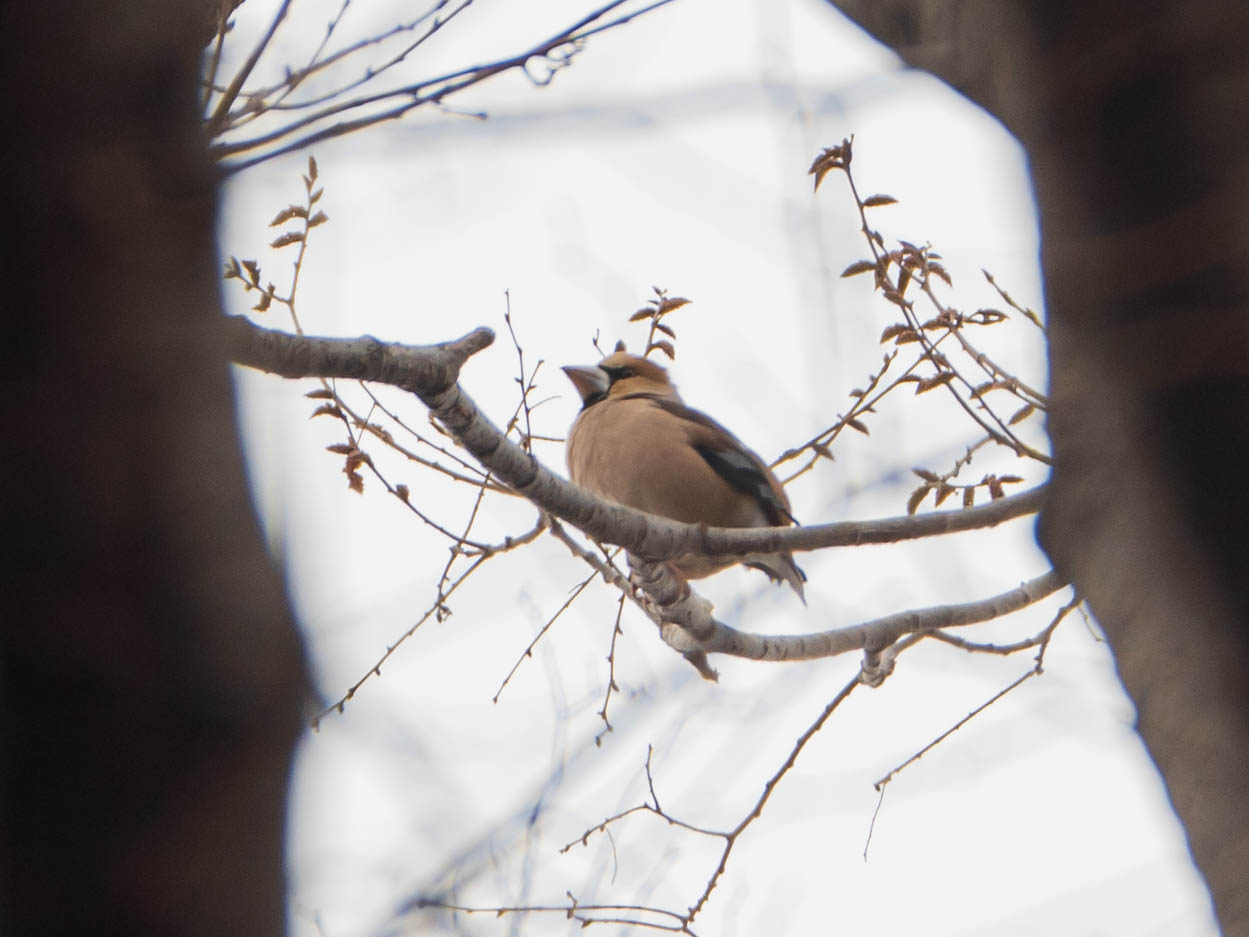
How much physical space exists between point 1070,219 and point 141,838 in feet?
2.83

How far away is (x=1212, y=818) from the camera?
87 cm

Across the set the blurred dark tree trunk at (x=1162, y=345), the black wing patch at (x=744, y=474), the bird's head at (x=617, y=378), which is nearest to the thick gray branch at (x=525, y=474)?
the blurred dark tree trunk at (x=1162, y=345)

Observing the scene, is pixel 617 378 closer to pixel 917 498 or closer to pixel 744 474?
pixel 744 474

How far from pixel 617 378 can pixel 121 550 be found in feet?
21.4

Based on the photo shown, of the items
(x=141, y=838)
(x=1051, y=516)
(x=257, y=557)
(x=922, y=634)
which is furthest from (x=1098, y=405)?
(x=922, y=634)

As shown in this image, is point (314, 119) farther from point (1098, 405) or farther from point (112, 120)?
point (1098, 405)

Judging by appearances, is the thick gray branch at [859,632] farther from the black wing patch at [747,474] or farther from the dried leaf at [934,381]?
the black wing patch at [747,474]

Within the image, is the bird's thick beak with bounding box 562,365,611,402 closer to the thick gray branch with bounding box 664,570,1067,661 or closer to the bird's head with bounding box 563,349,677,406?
the bird's head with bounding box 563,349,677,406

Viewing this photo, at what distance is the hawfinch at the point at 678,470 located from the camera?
596cm

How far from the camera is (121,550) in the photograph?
100cm

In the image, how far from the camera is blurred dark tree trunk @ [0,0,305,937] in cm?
96

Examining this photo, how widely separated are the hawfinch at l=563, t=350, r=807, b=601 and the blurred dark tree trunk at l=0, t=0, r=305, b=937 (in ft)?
15.3

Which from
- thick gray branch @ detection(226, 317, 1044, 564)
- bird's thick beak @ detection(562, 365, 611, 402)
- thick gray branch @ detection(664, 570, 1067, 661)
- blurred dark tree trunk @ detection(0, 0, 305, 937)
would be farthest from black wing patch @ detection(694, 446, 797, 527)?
blurred dark tree trunk @ detection(0, 0, 305, 937)

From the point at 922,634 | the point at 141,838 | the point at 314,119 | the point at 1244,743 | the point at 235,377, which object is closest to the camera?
the point at 1244,743
